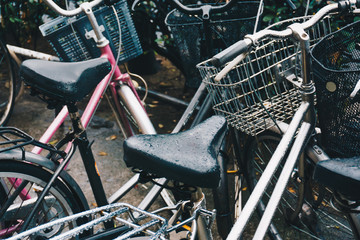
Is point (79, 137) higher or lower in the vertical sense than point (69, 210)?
higher

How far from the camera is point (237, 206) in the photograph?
2.84 meters

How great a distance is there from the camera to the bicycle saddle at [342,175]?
52.7 inches

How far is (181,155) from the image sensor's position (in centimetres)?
151

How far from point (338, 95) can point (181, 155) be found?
0.77 m

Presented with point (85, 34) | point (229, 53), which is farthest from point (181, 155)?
point (85, 34)

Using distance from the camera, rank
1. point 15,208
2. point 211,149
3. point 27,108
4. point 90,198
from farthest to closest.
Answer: point 27,108
point 90,198
point 15,208
point 211,149

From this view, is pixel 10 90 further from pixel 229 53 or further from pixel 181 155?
pixel 229 53

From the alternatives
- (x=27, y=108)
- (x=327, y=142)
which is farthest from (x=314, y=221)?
(x=27, y=108)

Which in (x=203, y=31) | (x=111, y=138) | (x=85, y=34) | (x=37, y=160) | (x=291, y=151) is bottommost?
(x=111, y=138)

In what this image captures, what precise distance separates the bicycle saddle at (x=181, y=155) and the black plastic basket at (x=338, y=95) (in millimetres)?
540

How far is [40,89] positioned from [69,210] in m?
0.80

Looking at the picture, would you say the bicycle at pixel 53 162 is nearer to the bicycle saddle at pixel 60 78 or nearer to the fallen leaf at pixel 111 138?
the bicycle saddle at pixel 60 78

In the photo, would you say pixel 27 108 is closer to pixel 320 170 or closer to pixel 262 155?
pixel 262 155

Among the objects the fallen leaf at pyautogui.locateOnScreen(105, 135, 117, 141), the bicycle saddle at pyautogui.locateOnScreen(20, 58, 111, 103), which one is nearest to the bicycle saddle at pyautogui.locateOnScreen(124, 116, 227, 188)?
the bicycle saddle at pyautogui.locateOnScreen(20, 58, 111, 103)
